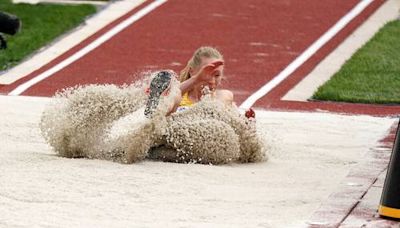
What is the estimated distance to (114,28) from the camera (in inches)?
725

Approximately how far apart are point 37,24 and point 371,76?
5.02 meters

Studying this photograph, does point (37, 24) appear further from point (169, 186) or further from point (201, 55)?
point (169, 186)

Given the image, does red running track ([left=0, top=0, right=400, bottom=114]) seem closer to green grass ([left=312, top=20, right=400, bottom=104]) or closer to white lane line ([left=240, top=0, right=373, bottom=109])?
white lane line ([left=240, top=0, right=373, bottom=109])


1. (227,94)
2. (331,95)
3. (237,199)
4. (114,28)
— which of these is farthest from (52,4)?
(237,199)

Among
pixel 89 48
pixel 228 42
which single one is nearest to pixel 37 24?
pixel 89 48

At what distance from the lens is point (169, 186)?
9.09 meters

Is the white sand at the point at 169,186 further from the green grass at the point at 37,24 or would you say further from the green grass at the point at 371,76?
the green grass at the point at 37,24

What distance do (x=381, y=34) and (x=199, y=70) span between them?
316 inches

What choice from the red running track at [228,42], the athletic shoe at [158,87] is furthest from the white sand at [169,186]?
the red running track at [228,42]

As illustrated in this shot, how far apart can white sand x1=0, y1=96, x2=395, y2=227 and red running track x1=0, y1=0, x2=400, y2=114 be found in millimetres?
2923

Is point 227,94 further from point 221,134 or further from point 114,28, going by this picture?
point 114,28

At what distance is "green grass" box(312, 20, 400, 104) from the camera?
14.4m

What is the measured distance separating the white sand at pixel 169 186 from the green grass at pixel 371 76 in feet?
8.27

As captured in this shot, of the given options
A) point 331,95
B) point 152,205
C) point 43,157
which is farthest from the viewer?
point 331,95
